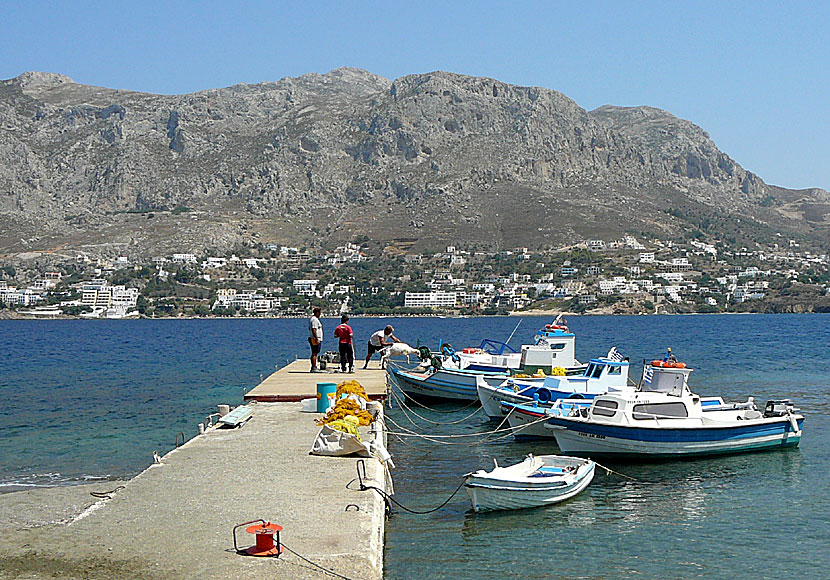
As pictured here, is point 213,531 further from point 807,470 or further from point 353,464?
point 807,470

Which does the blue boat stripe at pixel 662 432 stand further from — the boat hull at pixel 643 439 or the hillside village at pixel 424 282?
the hillside village at pixel 424 282

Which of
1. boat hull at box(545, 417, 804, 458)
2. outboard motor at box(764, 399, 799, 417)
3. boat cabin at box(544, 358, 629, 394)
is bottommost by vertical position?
boat hull at box(545, 417, 804, 458)

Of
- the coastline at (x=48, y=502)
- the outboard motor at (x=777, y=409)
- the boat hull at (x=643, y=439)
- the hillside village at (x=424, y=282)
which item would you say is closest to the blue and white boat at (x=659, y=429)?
the boat hull at (x=643, y=439)

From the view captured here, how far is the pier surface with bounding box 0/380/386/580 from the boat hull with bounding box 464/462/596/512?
5.90 feet

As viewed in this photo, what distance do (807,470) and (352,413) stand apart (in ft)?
36.5

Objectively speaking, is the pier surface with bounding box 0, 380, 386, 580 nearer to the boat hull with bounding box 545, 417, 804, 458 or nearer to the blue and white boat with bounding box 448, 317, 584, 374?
the boat hull with bounding box 545, 417, 804, 458

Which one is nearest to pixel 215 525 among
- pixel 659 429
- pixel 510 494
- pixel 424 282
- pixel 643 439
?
pixel 510 494

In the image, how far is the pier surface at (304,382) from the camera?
23062mm

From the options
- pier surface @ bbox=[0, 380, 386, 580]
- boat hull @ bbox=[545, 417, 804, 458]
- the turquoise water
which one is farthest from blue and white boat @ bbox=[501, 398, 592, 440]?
pier surface @ bbox=[0, 380, 386, 580]

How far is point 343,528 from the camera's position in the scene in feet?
34.4

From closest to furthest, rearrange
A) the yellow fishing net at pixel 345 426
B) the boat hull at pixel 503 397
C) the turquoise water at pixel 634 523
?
the turquoise water at pixel 634 523 → the yellow fishing net at pixel 345 426 → the boat hull at pixel 503 397

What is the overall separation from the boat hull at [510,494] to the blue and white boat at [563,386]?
8929mm

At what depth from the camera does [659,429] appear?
66.0ft

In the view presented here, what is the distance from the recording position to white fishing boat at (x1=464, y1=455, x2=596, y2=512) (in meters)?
14.8
